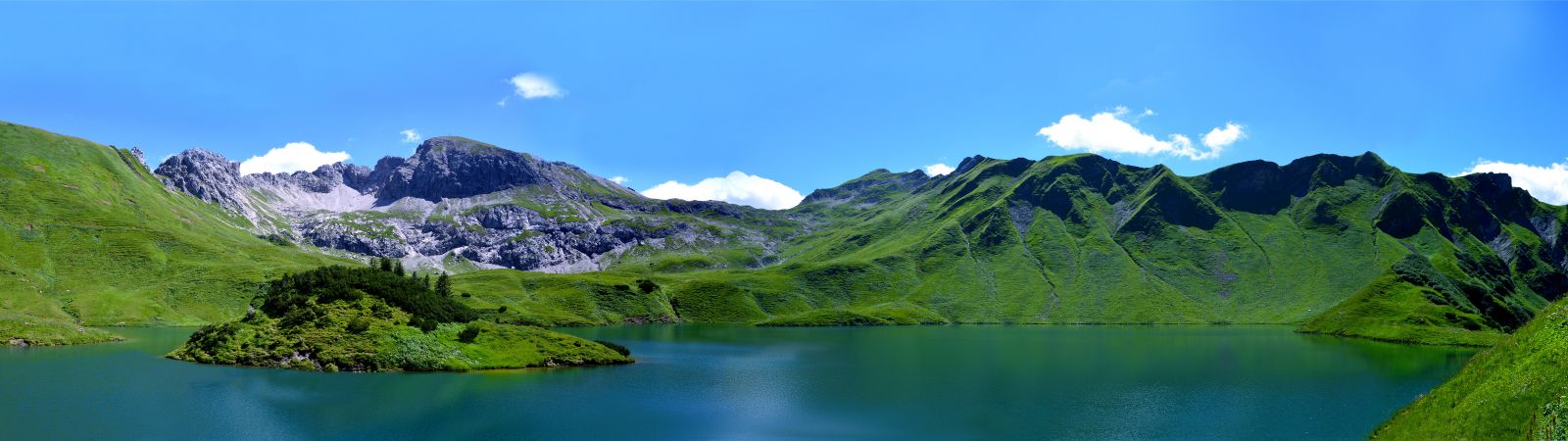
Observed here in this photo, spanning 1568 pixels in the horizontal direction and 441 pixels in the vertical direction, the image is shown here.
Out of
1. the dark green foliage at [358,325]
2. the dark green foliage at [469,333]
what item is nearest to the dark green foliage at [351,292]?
the dark green foliage at [469,333]

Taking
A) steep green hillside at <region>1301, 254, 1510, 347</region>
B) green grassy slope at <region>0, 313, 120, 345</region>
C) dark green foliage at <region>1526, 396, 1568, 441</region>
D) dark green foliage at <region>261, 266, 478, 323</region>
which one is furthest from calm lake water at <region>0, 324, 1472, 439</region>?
steep green hillside at <region>1301, 254, 1510, 347</region>

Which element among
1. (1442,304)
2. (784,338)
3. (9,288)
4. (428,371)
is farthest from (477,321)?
(1442,304)

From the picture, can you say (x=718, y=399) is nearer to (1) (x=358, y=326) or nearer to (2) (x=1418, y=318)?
(1) (x=358, y=326)

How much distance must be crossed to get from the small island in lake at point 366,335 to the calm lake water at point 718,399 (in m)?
3.60

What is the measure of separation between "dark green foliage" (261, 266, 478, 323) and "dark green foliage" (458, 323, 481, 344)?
10.5ft

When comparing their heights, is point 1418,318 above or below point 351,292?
Answer: below

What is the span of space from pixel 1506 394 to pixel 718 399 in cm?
5482

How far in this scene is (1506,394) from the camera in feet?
118

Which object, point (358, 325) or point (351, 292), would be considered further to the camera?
point (351, 292)

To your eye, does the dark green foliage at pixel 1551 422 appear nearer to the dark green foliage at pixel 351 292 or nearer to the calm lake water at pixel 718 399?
the calm lake water at pixel 718 399

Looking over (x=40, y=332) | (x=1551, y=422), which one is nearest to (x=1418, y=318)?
(x=1551, y=422)

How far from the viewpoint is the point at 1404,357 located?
411 feet

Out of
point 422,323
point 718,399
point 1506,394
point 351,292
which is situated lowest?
point 718,399

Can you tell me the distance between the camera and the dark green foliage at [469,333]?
91.9 meters
